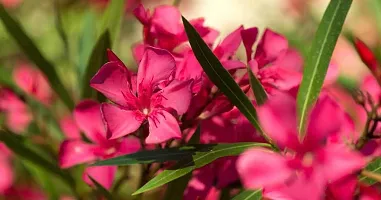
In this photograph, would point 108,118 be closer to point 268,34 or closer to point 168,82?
point 168,82

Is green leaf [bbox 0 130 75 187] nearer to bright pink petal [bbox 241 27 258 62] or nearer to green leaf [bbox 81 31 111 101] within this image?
green leaf [bbox 81 31 111 101]

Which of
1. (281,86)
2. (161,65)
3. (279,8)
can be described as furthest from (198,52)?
(279,8)

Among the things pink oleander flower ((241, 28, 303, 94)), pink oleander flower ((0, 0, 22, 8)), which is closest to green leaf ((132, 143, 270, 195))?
pink oleander flower ((241, 28, 303, 94))

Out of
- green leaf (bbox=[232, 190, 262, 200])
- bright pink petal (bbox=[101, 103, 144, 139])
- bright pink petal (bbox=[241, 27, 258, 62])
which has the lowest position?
green leaf (bbox=[232, 190, 262, 200])

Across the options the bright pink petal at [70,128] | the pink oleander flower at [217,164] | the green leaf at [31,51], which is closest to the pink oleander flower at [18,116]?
the bright pink petal at [70,128]

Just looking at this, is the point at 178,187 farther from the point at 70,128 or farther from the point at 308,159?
the point at 70,128

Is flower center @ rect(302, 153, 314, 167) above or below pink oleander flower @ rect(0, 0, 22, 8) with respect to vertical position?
above

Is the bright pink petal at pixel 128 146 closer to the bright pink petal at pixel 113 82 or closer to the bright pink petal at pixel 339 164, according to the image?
the bright pink petal at pixel 113 82
